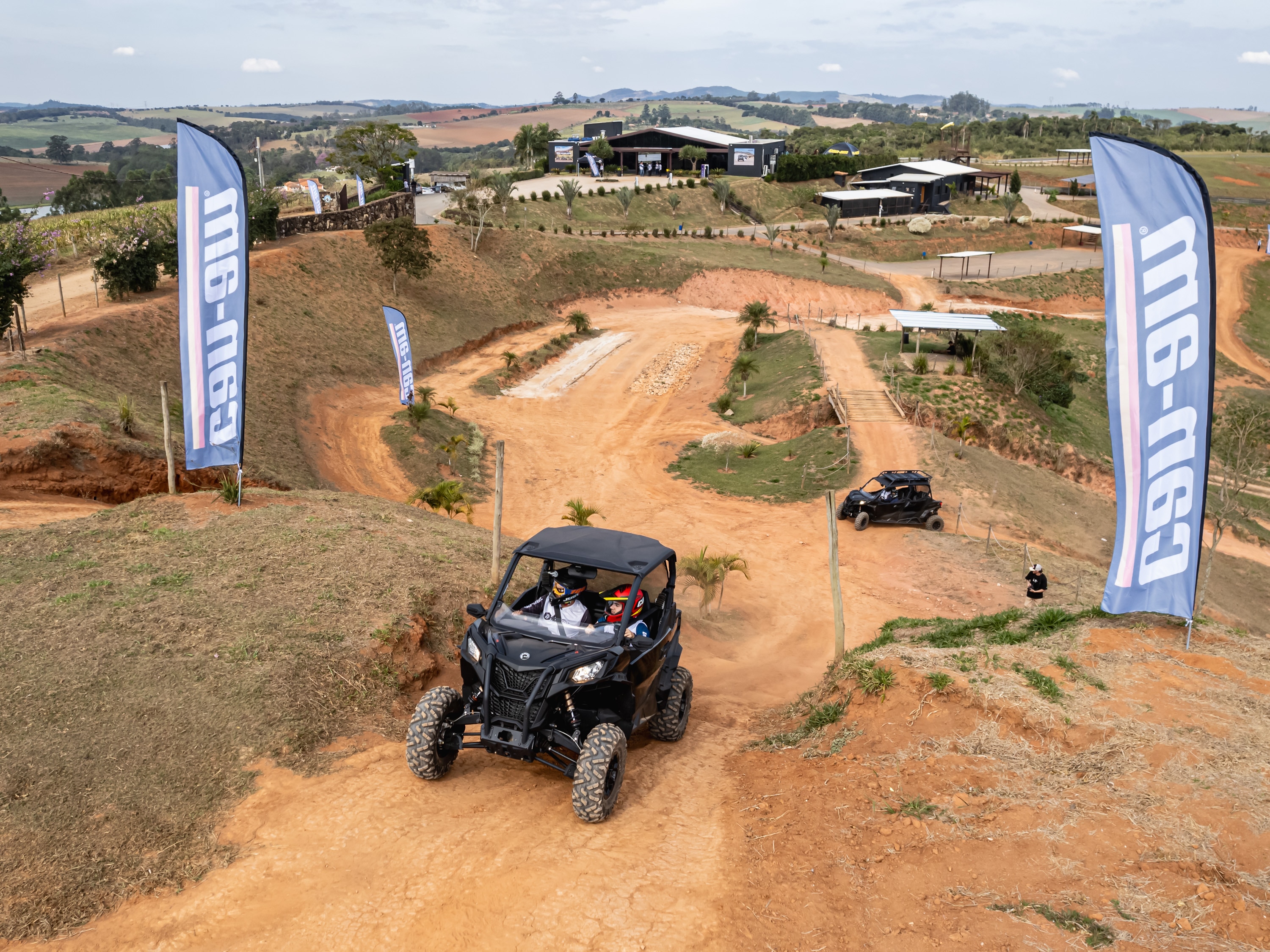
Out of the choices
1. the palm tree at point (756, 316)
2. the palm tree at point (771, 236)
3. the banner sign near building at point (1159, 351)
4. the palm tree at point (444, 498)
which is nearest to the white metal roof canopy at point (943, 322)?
the palm tree at point (756, 316)

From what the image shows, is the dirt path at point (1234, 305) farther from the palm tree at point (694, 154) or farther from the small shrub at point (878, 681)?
the palm tree at point (694, 154)

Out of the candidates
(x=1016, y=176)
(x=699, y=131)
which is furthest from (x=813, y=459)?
(x=699, y=131)

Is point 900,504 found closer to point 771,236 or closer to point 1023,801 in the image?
point 1023,801

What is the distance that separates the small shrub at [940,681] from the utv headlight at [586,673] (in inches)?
151

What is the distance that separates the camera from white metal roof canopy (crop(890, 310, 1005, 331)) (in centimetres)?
3612

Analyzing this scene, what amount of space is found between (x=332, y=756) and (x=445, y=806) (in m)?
1.61

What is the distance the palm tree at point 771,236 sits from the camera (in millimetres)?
67688

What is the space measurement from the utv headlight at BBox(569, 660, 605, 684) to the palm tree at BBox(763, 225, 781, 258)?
61.3 meters

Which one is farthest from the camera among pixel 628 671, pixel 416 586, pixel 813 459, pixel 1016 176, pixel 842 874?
pixel 1016 176

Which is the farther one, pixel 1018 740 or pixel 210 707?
pixel 210 707

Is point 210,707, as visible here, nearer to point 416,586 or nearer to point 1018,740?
point 416,586

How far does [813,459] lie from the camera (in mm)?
29000

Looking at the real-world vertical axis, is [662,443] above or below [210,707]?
Answer: below

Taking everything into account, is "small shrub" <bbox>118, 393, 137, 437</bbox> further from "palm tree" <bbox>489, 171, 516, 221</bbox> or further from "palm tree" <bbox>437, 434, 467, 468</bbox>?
"palm tree" <bbox>489, 171, 516, 221</bbox>
